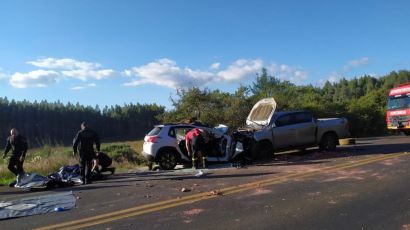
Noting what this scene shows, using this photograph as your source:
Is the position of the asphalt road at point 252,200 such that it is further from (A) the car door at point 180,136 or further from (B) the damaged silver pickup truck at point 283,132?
(B) the damaged silver pickup truck at point 283,132

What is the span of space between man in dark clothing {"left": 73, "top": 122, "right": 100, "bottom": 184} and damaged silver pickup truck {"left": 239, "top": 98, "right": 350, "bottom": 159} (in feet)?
15.9

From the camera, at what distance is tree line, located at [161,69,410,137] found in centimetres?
2842

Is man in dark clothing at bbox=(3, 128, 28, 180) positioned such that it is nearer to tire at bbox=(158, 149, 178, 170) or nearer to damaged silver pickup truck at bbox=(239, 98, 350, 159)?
tire at bbox=(158, 149, 178, 170)

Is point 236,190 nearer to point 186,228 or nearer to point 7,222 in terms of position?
point 186,228

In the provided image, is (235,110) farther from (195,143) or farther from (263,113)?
(195,143)

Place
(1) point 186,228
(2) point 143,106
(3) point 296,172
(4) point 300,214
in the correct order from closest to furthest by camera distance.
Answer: (1) point 186,228, (4) point 300,214, (3) point 296,172, (2) point 143,106

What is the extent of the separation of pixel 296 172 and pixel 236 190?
9.44 feet

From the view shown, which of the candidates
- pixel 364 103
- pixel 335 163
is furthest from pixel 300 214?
pixel 364 103

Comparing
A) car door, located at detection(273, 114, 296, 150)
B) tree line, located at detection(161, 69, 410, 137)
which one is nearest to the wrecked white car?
car door, located at detection(273, 114, 296, 150)

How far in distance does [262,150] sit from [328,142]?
3.00 m

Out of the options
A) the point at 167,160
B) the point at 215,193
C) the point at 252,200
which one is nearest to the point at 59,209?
the point at 215,193

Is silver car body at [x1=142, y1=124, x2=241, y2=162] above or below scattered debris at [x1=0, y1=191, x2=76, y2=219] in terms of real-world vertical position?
above

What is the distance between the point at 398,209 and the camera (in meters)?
7.70

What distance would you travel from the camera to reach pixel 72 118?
98.2 metres
